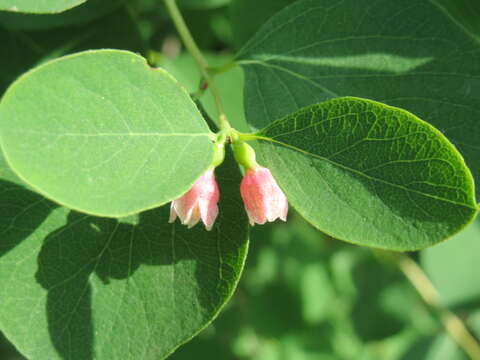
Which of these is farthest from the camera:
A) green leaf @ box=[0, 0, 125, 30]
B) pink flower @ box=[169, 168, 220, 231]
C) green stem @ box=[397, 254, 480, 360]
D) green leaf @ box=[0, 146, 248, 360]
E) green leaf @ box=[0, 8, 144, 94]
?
green stem @ box=[397, 254, 480, 360]

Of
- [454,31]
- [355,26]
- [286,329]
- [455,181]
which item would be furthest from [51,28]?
[286,329]

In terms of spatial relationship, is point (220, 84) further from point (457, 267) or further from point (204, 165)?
point (457, 267)

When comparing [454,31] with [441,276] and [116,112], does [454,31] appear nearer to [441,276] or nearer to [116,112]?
[116,112]

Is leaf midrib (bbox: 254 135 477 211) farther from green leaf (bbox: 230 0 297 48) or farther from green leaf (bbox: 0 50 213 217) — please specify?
green leaf (bbox: 230 0 297 48)

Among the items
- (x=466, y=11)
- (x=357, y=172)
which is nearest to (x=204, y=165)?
(x=357, y=172)

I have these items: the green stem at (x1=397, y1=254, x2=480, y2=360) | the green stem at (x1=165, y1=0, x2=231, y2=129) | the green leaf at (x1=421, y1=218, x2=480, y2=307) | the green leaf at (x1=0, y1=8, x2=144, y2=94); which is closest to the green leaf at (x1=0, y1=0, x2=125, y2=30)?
the green leaf at (x1=0, y1=8, x2=144, y2=94)
